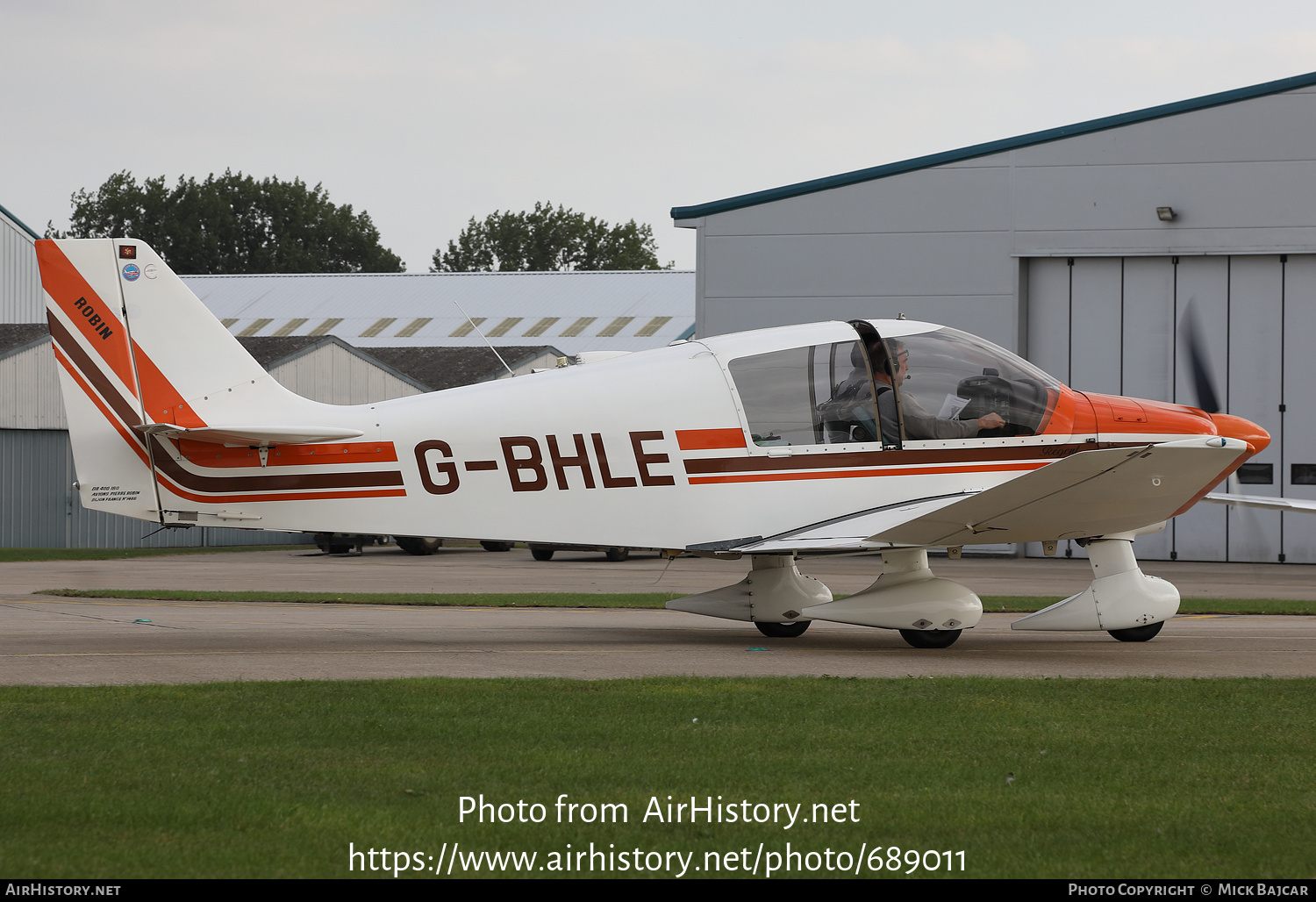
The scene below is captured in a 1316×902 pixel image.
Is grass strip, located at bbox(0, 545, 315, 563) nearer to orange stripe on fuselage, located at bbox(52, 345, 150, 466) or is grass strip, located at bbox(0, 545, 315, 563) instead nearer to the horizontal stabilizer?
orange stripe on fuselage, located at bbox(52, 345, 150, 466)

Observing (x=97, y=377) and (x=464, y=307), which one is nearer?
(x=97, y=377)

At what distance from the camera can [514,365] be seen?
141 feet

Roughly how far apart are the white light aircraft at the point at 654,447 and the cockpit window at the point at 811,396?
2cm

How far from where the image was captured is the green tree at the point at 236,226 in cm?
10650

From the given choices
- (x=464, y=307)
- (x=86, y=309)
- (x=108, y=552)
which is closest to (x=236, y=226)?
(x=464, y=307)

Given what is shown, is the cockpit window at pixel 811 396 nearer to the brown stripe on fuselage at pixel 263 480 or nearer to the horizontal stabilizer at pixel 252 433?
the brown stripe on fuselage at pixel 263 480

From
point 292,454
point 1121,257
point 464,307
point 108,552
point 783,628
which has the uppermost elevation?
point 464,307

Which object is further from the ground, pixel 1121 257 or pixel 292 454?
pixel 1121 257

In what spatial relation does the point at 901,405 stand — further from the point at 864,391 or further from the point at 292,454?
the point at 292,454

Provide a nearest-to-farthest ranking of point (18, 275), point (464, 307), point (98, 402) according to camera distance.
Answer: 1. point (98, 402)
2. point (18, 275)
3. point (464, 307)

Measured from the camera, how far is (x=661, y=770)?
6.30 meters

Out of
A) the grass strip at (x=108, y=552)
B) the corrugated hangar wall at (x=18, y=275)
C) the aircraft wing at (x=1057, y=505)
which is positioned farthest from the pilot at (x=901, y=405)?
the corrugated hangar wall at (x=18, y=275)

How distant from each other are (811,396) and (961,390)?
134 centimetres
